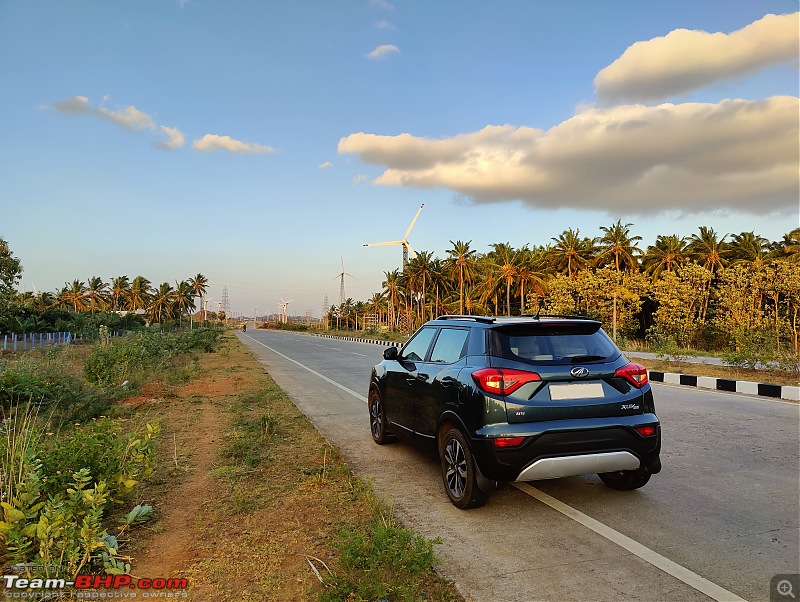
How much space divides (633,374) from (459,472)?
65.5 inches

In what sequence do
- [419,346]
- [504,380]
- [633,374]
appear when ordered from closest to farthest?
[504,380] → [633,374] → [419,346]

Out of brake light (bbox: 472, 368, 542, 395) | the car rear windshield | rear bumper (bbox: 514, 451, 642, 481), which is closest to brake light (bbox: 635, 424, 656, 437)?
rear bumper (bbox: 514, 451, 642, 481)

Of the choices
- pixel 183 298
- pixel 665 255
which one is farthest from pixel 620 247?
pixel 183 298

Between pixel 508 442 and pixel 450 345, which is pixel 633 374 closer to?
pixel 508 442

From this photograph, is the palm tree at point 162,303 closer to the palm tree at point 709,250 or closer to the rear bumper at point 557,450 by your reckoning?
the palm tree at point 709,250

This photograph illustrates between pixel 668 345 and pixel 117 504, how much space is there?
17207 mm

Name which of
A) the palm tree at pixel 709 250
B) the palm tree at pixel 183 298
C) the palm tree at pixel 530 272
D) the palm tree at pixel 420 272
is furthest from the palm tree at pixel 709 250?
the palm tree at pixel 183 298

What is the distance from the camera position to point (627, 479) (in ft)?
15.5

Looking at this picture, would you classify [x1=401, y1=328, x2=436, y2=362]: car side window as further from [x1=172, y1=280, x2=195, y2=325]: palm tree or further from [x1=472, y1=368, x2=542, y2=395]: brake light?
[x1=172, y1=280, x2=195, y2=325]: palm tree

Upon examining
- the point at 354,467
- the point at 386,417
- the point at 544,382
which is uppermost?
the point at 544,382

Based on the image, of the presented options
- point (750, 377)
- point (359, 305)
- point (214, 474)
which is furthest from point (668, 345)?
point (359, 305)

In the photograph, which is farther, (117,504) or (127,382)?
(127,382)

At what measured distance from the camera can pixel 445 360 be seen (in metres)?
5.00

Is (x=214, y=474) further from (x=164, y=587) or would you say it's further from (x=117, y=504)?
(x=164, y=587)
